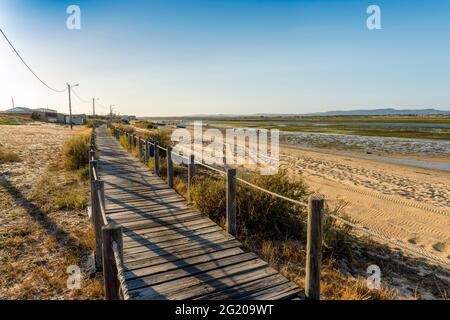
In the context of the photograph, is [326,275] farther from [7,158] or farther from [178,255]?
[7,158]

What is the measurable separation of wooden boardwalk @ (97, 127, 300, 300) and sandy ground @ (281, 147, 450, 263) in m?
→ 3.86

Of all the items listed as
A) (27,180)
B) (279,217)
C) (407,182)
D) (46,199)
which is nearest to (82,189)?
(46,199)

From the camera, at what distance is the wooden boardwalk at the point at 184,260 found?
3.26m

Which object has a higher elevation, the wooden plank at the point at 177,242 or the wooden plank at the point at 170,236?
the wooden plank at the point at 170,236

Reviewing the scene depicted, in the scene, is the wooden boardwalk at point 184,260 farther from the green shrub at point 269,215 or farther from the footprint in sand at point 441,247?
the footprint in sand at point 441,247

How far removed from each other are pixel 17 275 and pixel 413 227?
800cm

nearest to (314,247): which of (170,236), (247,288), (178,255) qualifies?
(247,288)

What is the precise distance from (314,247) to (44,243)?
4543mm

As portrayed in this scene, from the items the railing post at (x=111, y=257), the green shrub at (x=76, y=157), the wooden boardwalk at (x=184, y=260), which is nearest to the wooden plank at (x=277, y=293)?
the wooden boardwalk at (x=184, y=260)

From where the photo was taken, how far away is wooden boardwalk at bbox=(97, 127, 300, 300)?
128 inches

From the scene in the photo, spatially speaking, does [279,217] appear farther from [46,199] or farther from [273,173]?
[46,199]

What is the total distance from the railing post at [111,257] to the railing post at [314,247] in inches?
78.7

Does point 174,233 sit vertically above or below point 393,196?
above

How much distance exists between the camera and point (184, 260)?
392 centimetres
